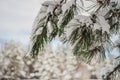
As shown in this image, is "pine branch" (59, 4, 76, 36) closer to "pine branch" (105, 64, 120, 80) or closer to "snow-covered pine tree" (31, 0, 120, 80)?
"snow-covered pine tree" (31, 0, 120, 80)

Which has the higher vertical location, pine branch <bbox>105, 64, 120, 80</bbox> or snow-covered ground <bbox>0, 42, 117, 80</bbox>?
pine branch <bbox>105, 64, 120, 80</bbox>

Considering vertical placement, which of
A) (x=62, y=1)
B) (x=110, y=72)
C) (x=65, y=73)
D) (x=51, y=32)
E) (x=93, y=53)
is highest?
(x=62, y=1)

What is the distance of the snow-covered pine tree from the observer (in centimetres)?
295

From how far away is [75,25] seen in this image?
2963 millimetres

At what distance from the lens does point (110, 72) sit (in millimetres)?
4332

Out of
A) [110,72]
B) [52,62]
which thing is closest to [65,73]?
[52,62]

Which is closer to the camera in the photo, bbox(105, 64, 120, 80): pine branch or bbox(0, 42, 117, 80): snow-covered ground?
bbox(105, 64, 120, 80): pine branch

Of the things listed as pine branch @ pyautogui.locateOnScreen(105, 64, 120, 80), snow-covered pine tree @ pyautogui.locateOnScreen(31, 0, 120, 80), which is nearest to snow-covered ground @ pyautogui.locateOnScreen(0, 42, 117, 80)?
pine branch @ pyautogui.locateOnScreen(105, 64, 120, 80)

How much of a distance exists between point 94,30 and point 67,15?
0.92 ft

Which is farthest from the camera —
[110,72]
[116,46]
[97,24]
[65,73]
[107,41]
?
[65,73]

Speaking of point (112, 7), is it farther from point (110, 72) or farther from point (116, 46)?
point (110, 72)

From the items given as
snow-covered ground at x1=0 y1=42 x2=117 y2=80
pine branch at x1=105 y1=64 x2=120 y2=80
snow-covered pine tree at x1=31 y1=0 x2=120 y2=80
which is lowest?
snow-covered ground at x1=0 y1=42 x2=117 y2=80

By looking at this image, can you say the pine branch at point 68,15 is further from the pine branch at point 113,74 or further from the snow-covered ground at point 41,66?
the snow-covered ground at point 41,66

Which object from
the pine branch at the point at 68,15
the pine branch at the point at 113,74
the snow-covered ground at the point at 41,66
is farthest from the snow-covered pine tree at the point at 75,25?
the snow-covered ground at the point at 41,66
